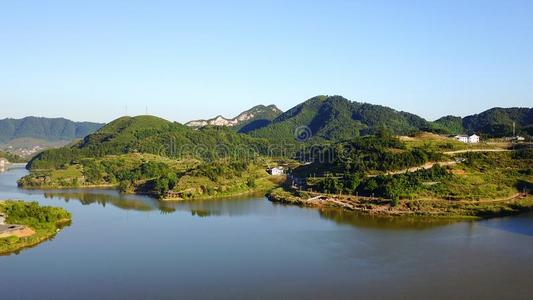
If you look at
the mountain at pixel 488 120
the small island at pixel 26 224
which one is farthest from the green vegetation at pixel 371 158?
the mountain at pixel 488 120

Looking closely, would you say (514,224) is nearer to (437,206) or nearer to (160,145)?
(437,206)

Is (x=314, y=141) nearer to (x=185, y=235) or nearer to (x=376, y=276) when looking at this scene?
(x=185, y=235)

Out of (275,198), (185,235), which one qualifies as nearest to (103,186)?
(275,198)

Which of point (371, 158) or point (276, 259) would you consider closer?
point (276, 259)

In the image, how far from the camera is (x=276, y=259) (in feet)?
89.5

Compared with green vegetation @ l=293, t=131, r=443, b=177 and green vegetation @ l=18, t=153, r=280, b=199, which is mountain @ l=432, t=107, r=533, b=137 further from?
green vegetation @ l=18, t=153, r=280, b=199

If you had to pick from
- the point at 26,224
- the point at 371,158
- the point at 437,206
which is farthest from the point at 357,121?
the point at 26,224

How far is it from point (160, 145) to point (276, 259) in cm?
7353

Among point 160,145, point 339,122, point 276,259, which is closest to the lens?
point 276,259

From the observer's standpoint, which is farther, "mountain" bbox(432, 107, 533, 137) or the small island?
"mountain" bbox(432, 107, 533, 137)

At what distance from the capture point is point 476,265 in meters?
25.9

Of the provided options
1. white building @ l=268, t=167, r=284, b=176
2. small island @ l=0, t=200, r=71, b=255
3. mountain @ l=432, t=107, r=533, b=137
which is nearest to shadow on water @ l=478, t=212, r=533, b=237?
small island @ l=0, t=200, r=71, b=255

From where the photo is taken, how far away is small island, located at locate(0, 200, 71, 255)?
30.2 m

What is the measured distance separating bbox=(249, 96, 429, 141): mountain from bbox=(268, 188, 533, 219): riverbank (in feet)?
266
